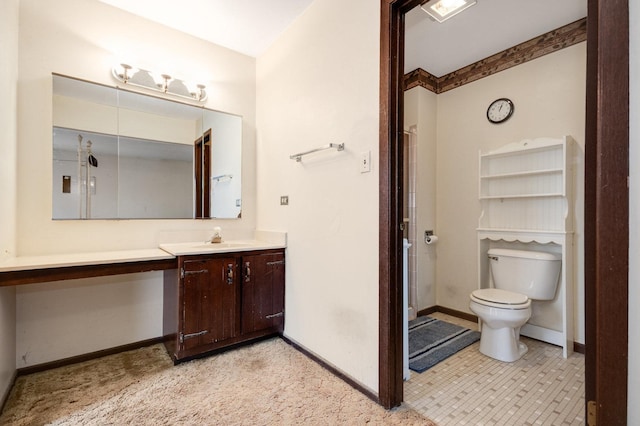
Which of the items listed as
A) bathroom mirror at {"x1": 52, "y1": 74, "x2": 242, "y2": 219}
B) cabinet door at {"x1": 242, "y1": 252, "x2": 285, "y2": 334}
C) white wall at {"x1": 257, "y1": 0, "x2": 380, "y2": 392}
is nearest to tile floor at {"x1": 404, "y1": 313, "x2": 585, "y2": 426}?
white wall at {"x1": 257, "y1": 0, "x2": 380, "y2": 392}

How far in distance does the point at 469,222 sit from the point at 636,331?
2.19m

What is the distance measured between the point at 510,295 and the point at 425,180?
1321mm

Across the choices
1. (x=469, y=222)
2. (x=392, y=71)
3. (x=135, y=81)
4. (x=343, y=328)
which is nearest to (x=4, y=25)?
(x=135, y=81)

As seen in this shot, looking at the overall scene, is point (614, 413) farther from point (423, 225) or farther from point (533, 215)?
point (423, 225)

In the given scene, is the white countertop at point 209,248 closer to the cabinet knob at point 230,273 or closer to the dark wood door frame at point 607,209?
the cabinet knob at point 230,273

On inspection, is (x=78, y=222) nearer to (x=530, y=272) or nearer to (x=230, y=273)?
(x=230, y=273)

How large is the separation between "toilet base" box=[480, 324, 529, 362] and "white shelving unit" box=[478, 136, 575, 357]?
14.2 inches

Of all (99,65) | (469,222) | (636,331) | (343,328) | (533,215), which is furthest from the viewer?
(469,222)

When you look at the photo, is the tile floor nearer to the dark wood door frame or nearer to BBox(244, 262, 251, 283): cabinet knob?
the dark wood door frame

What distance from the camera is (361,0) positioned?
69.5 inches

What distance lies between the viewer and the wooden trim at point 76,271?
5.02 feet

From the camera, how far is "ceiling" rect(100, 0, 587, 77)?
2.13 metres

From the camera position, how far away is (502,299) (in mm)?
2166

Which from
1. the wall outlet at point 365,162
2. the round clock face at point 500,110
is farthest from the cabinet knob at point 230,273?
the round clock face at point 500,110
